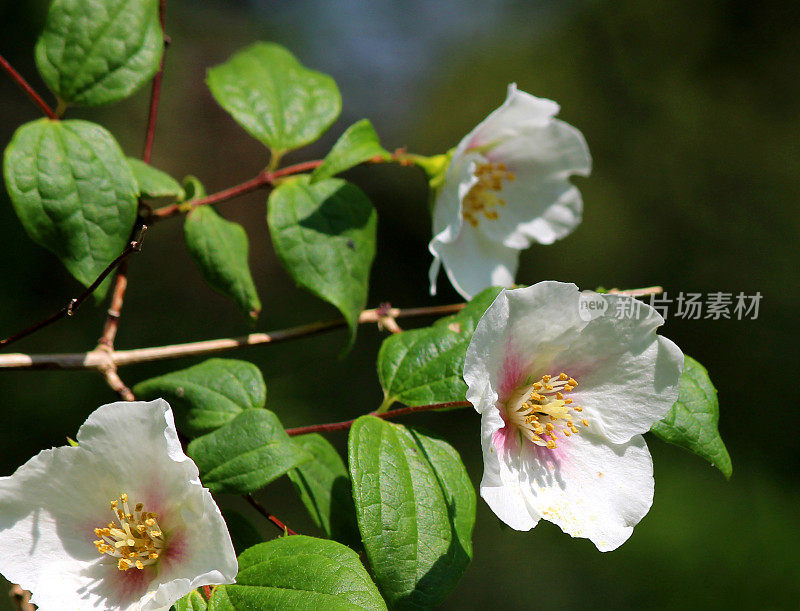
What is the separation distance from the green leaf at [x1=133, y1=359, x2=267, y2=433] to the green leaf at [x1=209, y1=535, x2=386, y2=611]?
22 centimetres

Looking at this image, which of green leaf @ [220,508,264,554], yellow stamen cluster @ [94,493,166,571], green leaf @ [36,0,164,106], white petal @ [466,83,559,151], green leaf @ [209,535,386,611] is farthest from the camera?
white petal @ [466,83,559,151]

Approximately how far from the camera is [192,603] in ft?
2.63

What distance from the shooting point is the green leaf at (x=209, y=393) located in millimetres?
992

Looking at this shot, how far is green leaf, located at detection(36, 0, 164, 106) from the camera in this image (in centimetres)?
107

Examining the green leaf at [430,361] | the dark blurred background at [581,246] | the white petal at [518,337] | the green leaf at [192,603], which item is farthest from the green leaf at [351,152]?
the dark blurred background at [581,246]

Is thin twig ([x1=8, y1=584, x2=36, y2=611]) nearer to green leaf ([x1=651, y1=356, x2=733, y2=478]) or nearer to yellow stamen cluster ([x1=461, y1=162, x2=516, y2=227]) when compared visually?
green leaf ([x1=651, y1=356, x2=733, y2=478])

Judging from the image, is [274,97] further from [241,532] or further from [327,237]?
[241,532]

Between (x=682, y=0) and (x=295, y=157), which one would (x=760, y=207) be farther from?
(x=295, y=157)

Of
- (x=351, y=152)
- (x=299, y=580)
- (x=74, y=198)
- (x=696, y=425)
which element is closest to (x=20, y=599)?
(x=299, y=580)

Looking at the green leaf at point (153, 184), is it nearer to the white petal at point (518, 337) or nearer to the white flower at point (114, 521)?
the white flower at point (114, 521)

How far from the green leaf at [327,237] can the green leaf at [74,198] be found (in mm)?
219

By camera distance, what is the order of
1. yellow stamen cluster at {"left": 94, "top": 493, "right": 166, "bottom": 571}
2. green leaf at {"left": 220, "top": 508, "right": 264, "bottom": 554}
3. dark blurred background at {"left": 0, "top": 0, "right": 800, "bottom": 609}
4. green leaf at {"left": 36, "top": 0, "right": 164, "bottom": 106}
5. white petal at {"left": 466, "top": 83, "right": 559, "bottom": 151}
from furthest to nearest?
dark blurred background at {"left": 0, "top": 0, "right": 800, "bottom": 609}, white petal at {"left": 466, "top": 83, "right": 559, "bottom": 151}, green leaf at {"left": 36, "top": 0, "right": 164, "bottom": 106}, green leaf at {"left": 220, "top": 508, "right": 264, "bottom": 554}, yellow stamen cluster at {"left": 94, "top": 493, "right": 166, "bottom": 571}

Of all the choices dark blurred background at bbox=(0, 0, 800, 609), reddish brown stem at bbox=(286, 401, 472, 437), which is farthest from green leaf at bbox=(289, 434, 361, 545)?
dark blurred background at bbox=(0, 0, 800, 609)

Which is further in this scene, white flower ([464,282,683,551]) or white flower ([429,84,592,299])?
white flower ([429,84,592,299])
